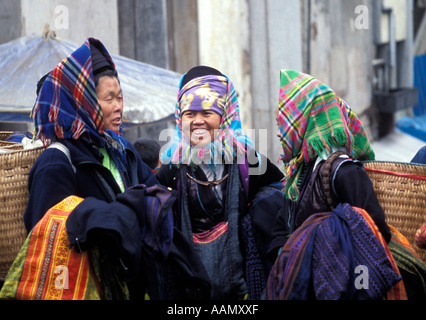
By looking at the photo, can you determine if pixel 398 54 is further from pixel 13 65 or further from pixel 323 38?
pixel 13 65

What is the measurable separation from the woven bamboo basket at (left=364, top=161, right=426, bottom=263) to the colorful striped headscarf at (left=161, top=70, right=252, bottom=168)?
68cm

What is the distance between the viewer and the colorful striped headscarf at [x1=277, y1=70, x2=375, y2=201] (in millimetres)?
2967

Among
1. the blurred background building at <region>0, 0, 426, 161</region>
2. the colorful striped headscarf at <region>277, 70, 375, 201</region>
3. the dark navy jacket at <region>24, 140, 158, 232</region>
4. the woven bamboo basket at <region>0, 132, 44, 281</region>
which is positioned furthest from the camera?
the blurred background building at <region>0, 0, 426, 161</region>

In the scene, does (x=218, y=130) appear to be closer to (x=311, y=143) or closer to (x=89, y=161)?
(x=311, y=143)

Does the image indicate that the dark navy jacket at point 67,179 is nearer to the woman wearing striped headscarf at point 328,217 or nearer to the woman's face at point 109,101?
the woman's face at point 109,101

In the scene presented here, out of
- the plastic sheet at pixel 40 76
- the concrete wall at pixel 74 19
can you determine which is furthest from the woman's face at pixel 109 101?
the concrete wall at pixel 74 19

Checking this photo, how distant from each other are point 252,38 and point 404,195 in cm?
615

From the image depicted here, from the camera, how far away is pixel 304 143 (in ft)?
Answer: 9.96

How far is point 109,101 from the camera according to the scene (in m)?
3.08

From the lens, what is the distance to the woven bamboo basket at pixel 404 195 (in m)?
2.98

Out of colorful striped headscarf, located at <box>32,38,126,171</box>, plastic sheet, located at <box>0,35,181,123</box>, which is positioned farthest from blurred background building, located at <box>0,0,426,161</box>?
colorful striped headscarf, located at <box>32,38,126,171</box>

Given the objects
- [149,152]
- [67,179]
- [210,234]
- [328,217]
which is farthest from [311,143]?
[149,152]

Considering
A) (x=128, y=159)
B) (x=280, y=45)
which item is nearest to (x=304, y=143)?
(x=128, y=159)

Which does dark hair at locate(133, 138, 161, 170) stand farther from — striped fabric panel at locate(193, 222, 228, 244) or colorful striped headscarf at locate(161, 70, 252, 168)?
striped fabric panel at locate(193, 222, 228, 244)
